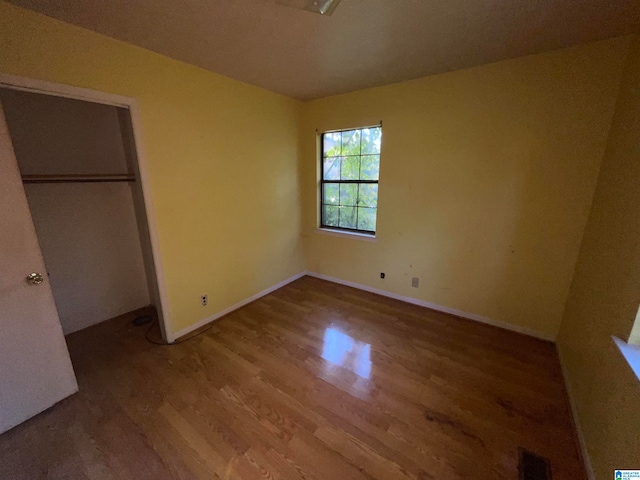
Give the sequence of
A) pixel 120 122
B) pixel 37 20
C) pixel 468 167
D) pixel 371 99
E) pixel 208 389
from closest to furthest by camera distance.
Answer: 1. pixel 37 20
2. pixel 208 389
3. pixel 468 167
4. pixel 120 122
5. pixel 371 99

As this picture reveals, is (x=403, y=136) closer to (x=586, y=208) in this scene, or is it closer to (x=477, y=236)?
(x=477, y=236)

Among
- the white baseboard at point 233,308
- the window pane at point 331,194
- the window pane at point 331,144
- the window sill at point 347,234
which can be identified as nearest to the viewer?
the white baseboard at point 233,308

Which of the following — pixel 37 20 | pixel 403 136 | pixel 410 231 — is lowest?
pixel 410 231

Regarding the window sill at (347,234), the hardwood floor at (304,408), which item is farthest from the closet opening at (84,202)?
the window sill at (347,234)

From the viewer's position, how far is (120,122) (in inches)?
102

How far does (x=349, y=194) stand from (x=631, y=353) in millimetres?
2670

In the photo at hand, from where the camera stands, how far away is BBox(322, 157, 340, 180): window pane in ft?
11.0

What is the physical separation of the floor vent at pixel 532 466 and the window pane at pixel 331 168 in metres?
2.99

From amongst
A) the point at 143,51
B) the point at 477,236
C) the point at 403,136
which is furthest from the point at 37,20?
the point at 477,236

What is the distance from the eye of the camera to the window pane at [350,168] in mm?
3168

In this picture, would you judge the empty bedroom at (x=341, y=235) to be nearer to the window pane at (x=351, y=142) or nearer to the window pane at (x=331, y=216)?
the window pane at (x=351, y=142)

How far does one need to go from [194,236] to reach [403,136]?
7.92 ft

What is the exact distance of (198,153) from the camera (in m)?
2.30

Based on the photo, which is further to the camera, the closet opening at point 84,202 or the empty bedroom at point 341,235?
the closet opening at point 84,202
